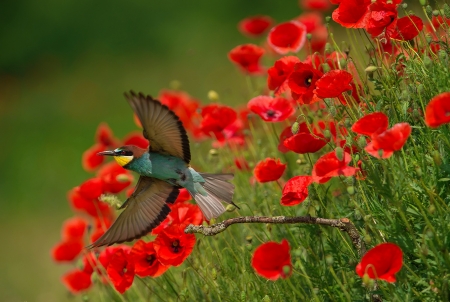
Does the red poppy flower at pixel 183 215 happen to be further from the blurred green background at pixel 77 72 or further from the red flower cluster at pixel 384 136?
the blurred green background at pixel 77 72

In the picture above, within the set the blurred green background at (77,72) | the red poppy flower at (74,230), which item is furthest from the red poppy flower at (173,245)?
the blurred green background at (77,72)

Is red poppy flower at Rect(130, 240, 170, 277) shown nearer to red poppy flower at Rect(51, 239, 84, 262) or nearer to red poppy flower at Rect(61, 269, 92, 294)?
red poppy flower at Rect(61, 269, 92, 294)

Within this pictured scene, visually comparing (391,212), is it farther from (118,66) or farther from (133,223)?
(118,66)

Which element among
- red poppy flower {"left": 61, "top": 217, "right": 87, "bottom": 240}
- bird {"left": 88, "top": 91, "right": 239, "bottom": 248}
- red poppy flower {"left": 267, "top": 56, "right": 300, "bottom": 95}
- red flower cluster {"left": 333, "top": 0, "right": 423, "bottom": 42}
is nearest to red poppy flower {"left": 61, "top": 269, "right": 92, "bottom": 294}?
red poppy flower {"left": 61, "top": 217, "right": 87, "bottom": 240}

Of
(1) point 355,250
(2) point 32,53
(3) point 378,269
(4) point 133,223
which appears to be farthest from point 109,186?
(2) point 32,53

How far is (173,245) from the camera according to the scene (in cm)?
236

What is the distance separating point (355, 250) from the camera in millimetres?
2238

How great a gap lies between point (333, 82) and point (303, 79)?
271mm

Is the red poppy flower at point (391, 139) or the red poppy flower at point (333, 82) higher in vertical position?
the red poppy flower at point (333, 82)

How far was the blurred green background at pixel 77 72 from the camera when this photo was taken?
6730mm

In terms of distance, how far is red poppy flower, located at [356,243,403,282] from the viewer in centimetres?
180

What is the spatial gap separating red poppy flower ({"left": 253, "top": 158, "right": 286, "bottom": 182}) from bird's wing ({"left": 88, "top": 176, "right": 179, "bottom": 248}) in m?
0.42

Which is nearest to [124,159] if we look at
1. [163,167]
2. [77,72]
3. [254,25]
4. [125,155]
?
[125,155]

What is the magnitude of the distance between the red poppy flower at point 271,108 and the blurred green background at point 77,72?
3.40m
